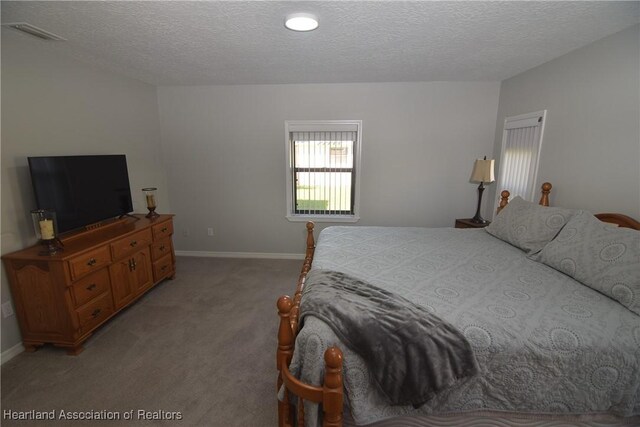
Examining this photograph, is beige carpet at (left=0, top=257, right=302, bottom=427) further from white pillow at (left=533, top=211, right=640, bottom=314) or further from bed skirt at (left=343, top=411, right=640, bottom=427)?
white pillow at (left=533, top=211, right=640, bottom=314)

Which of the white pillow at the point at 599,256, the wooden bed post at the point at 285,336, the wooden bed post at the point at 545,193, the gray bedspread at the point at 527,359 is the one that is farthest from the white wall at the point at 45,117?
the wooden bed post at the point at 545,193

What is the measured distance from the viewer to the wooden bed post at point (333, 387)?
1.07 m

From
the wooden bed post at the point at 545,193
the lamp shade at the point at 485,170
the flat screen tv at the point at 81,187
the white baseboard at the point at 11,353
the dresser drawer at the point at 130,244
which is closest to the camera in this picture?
the white baseboard at the point at 11,353

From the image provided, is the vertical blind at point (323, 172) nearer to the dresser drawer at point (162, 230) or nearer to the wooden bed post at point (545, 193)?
the dresser drawer at point (162, 230)

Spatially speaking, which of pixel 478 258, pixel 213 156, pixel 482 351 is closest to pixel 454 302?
pixel 482 351

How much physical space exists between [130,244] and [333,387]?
2.46 m

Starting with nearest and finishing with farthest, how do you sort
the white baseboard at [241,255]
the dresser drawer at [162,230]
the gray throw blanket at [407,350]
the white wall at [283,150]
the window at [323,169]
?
the gray throw blanket at [407,350], the dresser drawer at [162,230], the white wall at [283,150], the window at [323,169], the white baseboard at [241,255]

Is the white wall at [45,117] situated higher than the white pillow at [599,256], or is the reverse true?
the white wall at [45,117]

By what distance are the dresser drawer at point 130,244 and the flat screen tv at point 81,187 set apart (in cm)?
35

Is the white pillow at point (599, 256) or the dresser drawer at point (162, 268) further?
the dresser drawer at point (162, 268)

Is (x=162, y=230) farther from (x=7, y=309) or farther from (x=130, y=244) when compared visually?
(x=7, y=309)

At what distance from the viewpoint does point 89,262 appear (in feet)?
7.38

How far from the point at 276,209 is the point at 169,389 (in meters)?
2.56

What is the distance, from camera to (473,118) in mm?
3705
